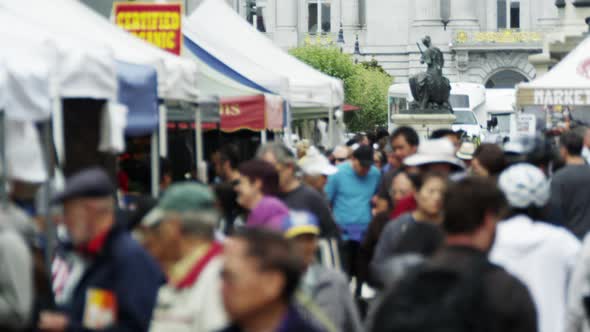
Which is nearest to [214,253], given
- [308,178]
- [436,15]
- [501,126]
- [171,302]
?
[171,302]

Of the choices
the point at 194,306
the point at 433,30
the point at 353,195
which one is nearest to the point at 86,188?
the point at 194,306

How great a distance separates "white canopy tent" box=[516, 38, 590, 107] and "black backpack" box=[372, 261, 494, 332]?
42.7ft

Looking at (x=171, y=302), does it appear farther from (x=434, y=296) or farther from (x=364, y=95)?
(x=364, y=95)

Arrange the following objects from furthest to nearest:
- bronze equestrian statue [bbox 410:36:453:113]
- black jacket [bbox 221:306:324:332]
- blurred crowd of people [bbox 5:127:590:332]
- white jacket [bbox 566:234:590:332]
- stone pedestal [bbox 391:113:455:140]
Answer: bronze equestrian statue [bbox 410:36:453:113], stone pedestal [bbox 391:113:455:140], white jacket [bbox 566:234:590:332], blurred crowd of people [bbox 5:127:590:332], black jacket [bbox 221:306:324:332]

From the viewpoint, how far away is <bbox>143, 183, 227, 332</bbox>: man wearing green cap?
5875 millimetres

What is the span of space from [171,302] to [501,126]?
56.7m

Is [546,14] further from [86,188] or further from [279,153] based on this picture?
[86,188]

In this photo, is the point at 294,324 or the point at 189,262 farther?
the point at 189,262

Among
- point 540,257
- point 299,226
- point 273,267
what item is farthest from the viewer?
point 540,257

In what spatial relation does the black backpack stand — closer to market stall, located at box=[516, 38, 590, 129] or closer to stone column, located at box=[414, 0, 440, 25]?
market stall, located at box=[516, 38, 590, 129]

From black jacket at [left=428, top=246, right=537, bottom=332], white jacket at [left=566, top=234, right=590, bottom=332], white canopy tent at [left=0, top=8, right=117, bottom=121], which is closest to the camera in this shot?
black jacket at [left=428, top=246, right=537, bottom=332]

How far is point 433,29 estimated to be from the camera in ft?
277

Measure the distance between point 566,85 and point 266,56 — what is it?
21.8ft

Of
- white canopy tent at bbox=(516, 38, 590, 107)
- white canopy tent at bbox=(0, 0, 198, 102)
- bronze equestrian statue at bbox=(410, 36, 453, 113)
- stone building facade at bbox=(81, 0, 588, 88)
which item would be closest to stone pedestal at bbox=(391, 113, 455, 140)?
bronze equestrian statue at bbox=(410, 36, 453, 113)
